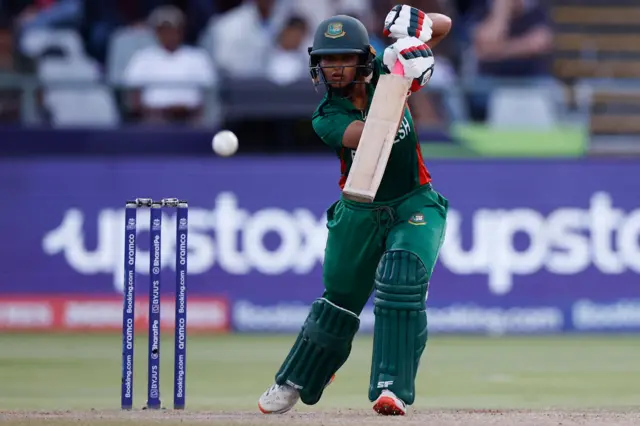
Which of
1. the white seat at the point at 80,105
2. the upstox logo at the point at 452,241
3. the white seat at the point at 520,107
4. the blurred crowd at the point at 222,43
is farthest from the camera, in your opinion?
the white seat at the point at 520,107

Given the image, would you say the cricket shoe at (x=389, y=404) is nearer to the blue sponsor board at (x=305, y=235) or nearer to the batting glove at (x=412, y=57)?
the batting glove at (x=412, y=57)

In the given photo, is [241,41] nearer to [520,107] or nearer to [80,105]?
[80,105]

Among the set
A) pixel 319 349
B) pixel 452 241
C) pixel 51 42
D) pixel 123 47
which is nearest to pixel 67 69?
pixel 51 42

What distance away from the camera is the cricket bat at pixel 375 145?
584 cm

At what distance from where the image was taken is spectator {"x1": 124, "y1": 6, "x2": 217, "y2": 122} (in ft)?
41.2

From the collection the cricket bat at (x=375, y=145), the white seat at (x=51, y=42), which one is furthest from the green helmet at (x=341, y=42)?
the white seat at (x=51, y=42)

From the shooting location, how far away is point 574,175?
12.1 meters

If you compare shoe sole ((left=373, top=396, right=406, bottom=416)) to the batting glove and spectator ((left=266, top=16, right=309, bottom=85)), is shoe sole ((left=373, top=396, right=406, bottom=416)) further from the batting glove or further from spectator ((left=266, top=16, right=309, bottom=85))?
spectator ((left=266, top=16, right=309, bottom=85))

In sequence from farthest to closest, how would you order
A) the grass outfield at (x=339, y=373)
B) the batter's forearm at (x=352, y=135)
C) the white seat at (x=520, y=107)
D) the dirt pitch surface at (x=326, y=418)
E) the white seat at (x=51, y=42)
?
1. the white seat at (x=520, y=107)
2. the white seat at (x=51, y=42)
3. the grass outfield at (x=339, y=373)
4. the batter's forearm at (x=352, y=135)
5. the dirt pitch surface at (x=326, y=418)

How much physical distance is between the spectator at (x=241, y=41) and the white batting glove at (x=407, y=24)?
275 inches

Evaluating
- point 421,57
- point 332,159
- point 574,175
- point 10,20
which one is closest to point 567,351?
point 574,175

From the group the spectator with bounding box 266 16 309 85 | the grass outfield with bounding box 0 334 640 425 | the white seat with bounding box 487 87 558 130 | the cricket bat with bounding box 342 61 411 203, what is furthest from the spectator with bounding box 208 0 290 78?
the cricket bat with bounding box 342 61 411 203

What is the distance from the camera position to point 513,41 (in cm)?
1401

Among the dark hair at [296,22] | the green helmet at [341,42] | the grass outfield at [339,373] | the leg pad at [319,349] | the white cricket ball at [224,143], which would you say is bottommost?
the grass outfield at [339,373]
